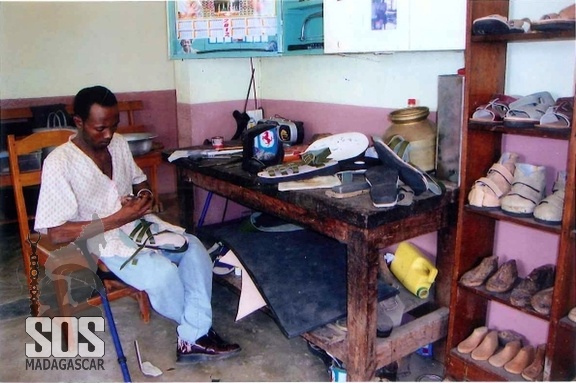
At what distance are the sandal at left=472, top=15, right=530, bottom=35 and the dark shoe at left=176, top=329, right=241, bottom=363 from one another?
6.07 feet

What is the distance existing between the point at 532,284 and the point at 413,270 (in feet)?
1.87

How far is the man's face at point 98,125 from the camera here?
2.41 meters

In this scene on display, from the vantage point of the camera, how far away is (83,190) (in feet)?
8.13

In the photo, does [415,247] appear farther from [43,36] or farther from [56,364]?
[43,36]

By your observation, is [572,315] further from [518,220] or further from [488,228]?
[488,228]

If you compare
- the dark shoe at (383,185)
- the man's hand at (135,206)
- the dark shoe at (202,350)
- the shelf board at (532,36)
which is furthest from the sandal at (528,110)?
the dark shoe at (202,350)

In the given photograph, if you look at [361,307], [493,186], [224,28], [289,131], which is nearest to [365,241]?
[361,307]

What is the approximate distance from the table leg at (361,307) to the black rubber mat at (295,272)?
142 mm

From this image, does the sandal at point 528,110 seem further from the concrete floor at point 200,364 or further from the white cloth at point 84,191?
the white cloth at point 84,191

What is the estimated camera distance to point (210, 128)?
3.77 m

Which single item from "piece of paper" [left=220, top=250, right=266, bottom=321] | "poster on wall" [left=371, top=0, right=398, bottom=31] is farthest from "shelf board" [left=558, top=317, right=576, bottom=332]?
"poster on wall" [left=371, top=0, right=398, bottom=31]

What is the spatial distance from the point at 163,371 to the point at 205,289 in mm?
454

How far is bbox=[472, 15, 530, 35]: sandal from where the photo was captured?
1.96m

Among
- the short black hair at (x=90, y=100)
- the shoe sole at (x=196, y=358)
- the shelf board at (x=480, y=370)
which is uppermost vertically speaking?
the short black hair at (x=90, y=100)
